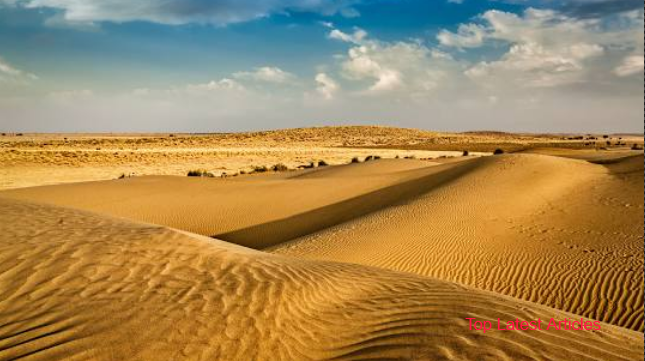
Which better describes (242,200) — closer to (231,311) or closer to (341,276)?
(341,276)

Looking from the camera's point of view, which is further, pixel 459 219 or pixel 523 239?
pixel 459 219

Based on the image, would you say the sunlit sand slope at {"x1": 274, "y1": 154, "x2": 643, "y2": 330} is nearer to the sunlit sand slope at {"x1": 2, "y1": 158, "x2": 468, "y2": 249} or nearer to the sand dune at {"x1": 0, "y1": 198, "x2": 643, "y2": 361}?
the sunlit sand slope at {"x1": 2, "y1": 158, "x2": 468, "y2": 249}

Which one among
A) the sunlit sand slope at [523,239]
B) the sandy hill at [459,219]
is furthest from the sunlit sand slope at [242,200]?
the sunlit sand slope at [523,239]

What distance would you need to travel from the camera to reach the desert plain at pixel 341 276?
3.62 m

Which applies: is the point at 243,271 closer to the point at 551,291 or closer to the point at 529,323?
the point at 529,323

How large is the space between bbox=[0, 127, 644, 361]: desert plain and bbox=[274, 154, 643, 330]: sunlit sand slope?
0.17 ft

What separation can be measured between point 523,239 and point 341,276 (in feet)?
21.6

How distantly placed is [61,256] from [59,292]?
1.20m

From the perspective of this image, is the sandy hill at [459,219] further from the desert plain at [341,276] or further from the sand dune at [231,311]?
the sand dune at [231,311]

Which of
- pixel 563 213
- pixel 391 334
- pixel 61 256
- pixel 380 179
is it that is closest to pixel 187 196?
pixel 380 179

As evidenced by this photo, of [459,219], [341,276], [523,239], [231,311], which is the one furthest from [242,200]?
[231,311]

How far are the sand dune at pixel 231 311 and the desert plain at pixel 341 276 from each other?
0.02 metres

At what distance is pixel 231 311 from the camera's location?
4.22m

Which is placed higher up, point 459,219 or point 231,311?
point 231,311
